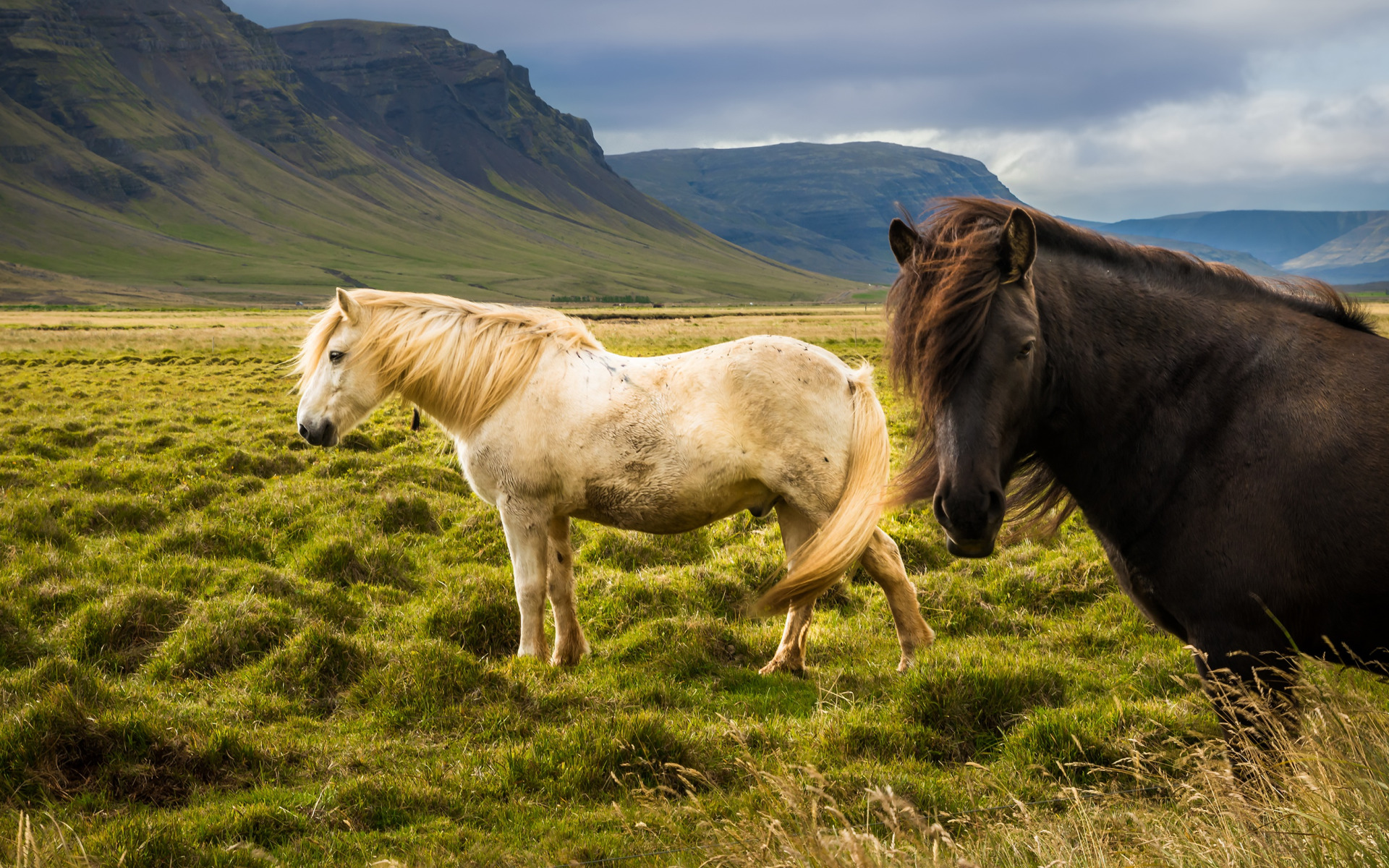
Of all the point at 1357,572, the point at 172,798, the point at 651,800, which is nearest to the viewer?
the point at 1357,572

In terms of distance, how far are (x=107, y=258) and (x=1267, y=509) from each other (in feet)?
680

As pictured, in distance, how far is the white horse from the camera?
229 inches

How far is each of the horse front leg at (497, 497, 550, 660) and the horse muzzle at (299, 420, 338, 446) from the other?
4.98 ft

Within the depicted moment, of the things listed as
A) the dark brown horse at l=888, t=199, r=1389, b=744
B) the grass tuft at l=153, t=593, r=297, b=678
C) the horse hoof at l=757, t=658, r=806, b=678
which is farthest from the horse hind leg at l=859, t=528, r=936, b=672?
the grass tuft at l=153, t=593, r=297, b=678

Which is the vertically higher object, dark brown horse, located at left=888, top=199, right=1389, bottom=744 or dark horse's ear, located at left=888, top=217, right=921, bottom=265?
dark horse's ear, located at left=888, top=217, right=921, bottom=265

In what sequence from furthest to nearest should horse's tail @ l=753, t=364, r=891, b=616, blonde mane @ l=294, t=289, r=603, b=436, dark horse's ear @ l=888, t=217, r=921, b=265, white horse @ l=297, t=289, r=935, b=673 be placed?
blonde mane @ l=294, t=289, r=603, b=436
white horse @ l=297, t=289, r=935, b=673
horse's tail @ l=753, t=364, r=891, b=616
dark horse's ear @ l=888, t=217, r=921, b=265

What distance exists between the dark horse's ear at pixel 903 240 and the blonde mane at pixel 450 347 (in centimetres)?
352

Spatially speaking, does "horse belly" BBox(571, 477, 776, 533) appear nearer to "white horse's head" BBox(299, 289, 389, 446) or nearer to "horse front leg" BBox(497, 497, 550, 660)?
"horse front leg" BBox(497, 497, 550, 660)

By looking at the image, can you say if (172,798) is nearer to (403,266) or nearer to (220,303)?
(220,303)

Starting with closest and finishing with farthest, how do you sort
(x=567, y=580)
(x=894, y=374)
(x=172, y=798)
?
(x=894, y=374) → (x=172, y=798) → (x=567, y=580)

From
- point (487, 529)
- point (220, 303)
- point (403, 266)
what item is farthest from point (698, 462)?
point (403, 266)

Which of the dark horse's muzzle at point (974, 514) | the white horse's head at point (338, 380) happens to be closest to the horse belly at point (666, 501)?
the white horse's head at point (338, 380)

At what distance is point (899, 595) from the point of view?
6.01 meters

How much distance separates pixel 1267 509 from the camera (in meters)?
3.11
